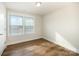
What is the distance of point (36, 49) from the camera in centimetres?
133

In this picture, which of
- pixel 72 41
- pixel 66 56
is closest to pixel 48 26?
pixel 72 41

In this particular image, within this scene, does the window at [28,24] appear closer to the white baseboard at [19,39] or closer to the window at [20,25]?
the window at [20,25]

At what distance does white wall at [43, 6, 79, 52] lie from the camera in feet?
4.22

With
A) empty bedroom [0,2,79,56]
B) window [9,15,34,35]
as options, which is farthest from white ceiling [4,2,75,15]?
window [9,15,34,35]

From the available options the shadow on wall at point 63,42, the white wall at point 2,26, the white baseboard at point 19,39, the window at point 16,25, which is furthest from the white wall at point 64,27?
the white wall at point 2,26

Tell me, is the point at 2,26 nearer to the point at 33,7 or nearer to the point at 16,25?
the point at 16,25

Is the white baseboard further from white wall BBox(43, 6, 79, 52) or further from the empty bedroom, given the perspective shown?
white wall BBox(43, 6, 79, 52)

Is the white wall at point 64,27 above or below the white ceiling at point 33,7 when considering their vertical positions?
below

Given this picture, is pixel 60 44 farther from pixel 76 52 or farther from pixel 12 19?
pixel 12 19

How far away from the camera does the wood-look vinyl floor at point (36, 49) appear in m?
1.28

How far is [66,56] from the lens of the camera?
1.26 meters

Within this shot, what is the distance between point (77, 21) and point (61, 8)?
34cm

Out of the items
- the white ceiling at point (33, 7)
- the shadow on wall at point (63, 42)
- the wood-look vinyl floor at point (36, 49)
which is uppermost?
the white ceiling at point (33, 7)

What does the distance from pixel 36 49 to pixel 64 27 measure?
61cm
